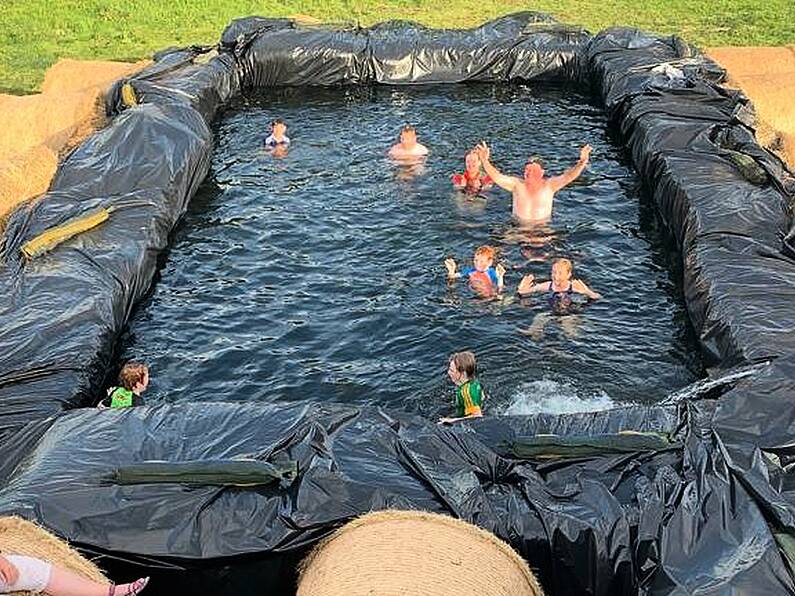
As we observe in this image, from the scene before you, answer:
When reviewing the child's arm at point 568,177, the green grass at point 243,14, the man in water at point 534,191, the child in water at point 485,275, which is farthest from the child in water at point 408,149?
the green grass at point 243,14

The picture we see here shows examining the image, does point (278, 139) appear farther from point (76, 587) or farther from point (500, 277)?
point (76, 587)

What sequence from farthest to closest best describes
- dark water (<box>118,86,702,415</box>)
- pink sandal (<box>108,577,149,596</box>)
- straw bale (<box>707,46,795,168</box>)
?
1. straw bale (<box>707,46,795,168</box>)
2. dark water (<box>118,86,702,415</box>)
3. pink sandal (<box>108,577,149,596</box>)

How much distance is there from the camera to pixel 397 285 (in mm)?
9914

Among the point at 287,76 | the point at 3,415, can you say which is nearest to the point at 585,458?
the point at 3,415

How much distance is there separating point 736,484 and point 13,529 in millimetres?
3800

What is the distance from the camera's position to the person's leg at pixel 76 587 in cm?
494

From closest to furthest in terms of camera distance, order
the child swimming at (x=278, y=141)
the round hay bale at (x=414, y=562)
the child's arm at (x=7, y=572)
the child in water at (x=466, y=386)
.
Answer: the round hay bale at (x=414, y=562), the child's arm at (x=7, y=572), the child in water at (x=466, y=386), the child swimming at (x=278, y=141)

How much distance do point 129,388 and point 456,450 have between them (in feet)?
10.1

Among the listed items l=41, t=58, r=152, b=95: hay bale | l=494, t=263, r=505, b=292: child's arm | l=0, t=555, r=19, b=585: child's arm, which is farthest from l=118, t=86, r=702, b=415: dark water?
l=0, t=555, r=19, b=585: child's arm

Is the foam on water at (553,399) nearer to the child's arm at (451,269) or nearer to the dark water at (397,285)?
the dark water at (397,285)

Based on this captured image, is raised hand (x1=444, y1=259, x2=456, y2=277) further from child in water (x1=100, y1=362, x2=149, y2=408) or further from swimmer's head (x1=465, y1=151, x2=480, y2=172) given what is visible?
child in water (x1=100, y1=362, x2=149, y2=408)

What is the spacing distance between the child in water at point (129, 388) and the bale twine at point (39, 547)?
2420 mm

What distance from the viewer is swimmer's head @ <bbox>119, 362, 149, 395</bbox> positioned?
25.9 feet

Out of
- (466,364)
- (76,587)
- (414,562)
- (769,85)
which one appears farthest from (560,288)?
(769,85)
